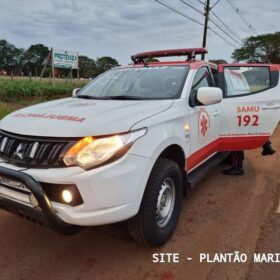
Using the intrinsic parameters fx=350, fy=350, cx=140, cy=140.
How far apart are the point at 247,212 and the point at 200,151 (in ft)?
2.96

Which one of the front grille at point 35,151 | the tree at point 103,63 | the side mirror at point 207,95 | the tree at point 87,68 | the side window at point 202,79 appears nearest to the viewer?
the front grille at point 35,151

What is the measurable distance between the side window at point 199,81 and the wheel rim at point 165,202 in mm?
946

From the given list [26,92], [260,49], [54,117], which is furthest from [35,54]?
[54,117]

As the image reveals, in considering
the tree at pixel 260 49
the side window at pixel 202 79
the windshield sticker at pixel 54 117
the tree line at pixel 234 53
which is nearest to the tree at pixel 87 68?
the tree line at pixel 234 53

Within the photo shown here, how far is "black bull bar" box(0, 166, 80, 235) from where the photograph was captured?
2.55 meters

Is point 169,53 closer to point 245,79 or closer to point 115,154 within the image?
point 245,79

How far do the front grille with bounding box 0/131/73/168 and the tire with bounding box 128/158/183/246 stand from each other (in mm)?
796

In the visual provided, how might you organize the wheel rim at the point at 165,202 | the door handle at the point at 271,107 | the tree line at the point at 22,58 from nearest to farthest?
the wheel rim at the point at 165,202 → the door handle at the point at 271,107 → the tree line at the point at 22,58

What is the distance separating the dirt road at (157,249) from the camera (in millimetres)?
2930

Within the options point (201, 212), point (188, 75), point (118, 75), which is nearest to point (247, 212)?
point (201, 212)

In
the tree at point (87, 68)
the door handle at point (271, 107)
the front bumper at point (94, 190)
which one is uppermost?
the tree at point (87, 68)

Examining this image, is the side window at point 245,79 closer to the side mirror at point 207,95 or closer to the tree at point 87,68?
the side mirror at point 207,95

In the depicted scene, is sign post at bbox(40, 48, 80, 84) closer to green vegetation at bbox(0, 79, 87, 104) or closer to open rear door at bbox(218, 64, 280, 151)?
green vegetation at bbox(0, 79, 87, 104)

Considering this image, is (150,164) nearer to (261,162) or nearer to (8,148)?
(8,148)
